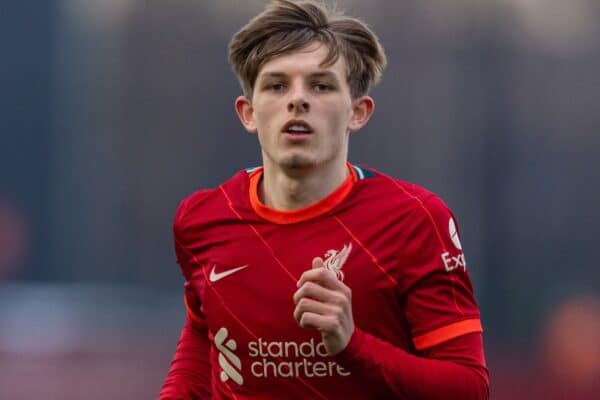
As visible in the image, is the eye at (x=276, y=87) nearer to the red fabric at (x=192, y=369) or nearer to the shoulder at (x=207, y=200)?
the shoulder at (x=207, y=200)

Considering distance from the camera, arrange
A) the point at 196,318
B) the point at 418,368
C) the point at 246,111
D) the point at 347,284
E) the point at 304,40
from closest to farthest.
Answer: the point at 418,368 < the point at 347,284 < the point at 304,40 < the point at 246,111 < the point at 196,318

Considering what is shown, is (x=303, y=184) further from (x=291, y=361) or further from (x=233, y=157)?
(x=233, y=157)

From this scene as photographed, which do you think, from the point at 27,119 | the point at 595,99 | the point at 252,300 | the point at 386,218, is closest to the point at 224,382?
the point at 252,300

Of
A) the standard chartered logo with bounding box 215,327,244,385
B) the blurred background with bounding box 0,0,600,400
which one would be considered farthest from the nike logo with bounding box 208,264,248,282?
the blurred background with bounding box 0,0,600,400

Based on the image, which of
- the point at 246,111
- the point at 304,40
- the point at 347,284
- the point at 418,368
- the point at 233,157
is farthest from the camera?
the point at 233,157

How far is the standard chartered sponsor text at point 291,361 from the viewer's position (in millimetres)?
2404

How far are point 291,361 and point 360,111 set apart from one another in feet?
1.92

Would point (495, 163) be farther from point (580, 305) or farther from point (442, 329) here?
point (442, 329)

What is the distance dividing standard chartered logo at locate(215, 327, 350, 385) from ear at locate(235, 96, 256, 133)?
19.1 inches

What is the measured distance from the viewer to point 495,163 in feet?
19.9

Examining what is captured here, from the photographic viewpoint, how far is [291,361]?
242cm

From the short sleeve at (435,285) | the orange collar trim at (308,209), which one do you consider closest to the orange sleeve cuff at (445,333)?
the short sleeve at (435,285)

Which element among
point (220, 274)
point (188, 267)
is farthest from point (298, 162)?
point (188, 267)

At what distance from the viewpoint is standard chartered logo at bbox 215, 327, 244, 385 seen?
2510 millimetres
